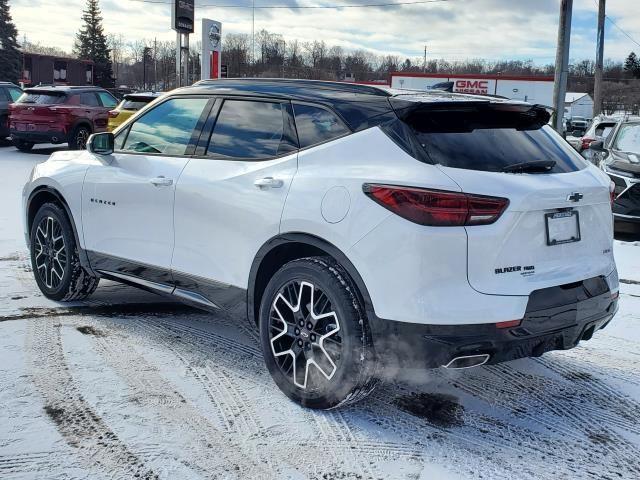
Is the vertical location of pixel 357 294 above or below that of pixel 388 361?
above

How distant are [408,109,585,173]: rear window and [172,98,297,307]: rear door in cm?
76

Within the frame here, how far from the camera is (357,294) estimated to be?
316 centimetres

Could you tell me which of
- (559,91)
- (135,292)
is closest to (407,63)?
(559,91)

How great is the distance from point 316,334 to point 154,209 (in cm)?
153

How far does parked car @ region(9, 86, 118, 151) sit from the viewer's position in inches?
668

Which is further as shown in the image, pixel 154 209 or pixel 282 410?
pixel 154 209

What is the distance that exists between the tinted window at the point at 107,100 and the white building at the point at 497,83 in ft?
116

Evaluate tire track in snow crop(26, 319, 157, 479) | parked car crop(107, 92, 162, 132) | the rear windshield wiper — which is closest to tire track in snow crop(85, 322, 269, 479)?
tire track in snow crop(26, 319, 157, 479)

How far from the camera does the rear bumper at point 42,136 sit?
1698 centimetres

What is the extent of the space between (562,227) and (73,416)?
2607 mm

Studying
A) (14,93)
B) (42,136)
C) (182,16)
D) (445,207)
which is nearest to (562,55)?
(42,136)

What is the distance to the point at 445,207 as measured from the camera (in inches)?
115

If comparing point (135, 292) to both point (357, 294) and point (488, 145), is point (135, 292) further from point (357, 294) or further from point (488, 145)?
point (488, 145)

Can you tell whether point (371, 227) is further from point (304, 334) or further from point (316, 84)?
point (316, 84)
